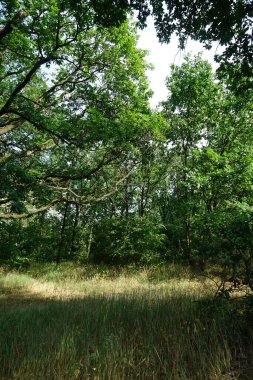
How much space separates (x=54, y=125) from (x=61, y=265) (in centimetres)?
1105

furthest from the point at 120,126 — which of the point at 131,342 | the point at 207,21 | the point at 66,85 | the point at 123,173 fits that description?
the point at 123,173

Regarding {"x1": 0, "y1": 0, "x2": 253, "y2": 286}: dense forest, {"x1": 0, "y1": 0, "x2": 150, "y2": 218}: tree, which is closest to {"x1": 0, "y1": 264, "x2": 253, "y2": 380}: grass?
{"x1": 0, "y1": 0, "x2": 253, "y2": 286}: dense forest

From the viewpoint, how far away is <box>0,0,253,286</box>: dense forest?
4.92 metres

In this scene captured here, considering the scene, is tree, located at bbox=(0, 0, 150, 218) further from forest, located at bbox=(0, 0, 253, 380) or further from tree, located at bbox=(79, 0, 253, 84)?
tree, located at bbox=(79, 0, 253, 84)

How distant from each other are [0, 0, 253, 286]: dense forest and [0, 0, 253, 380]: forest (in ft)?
0.18

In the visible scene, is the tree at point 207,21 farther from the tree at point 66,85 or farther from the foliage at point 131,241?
the foliage at point 131,241

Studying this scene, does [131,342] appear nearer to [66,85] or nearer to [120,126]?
[120,126]

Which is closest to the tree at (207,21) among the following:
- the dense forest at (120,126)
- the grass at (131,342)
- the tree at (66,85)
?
the dense forest at (120,126)

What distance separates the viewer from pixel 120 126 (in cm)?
977

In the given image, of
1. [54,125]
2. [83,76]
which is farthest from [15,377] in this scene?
[83,76]

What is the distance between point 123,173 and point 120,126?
8660 millimetres

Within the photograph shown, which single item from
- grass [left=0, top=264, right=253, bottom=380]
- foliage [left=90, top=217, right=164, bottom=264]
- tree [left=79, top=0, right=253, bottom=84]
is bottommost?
grass [left=0, top=264, right=253, bottom=380]

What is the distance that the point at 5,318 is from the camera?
5656 millimetres

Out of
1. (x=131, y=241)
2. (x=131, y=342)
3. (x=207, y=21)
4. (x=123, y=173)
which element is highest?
(x=123, y=173)
